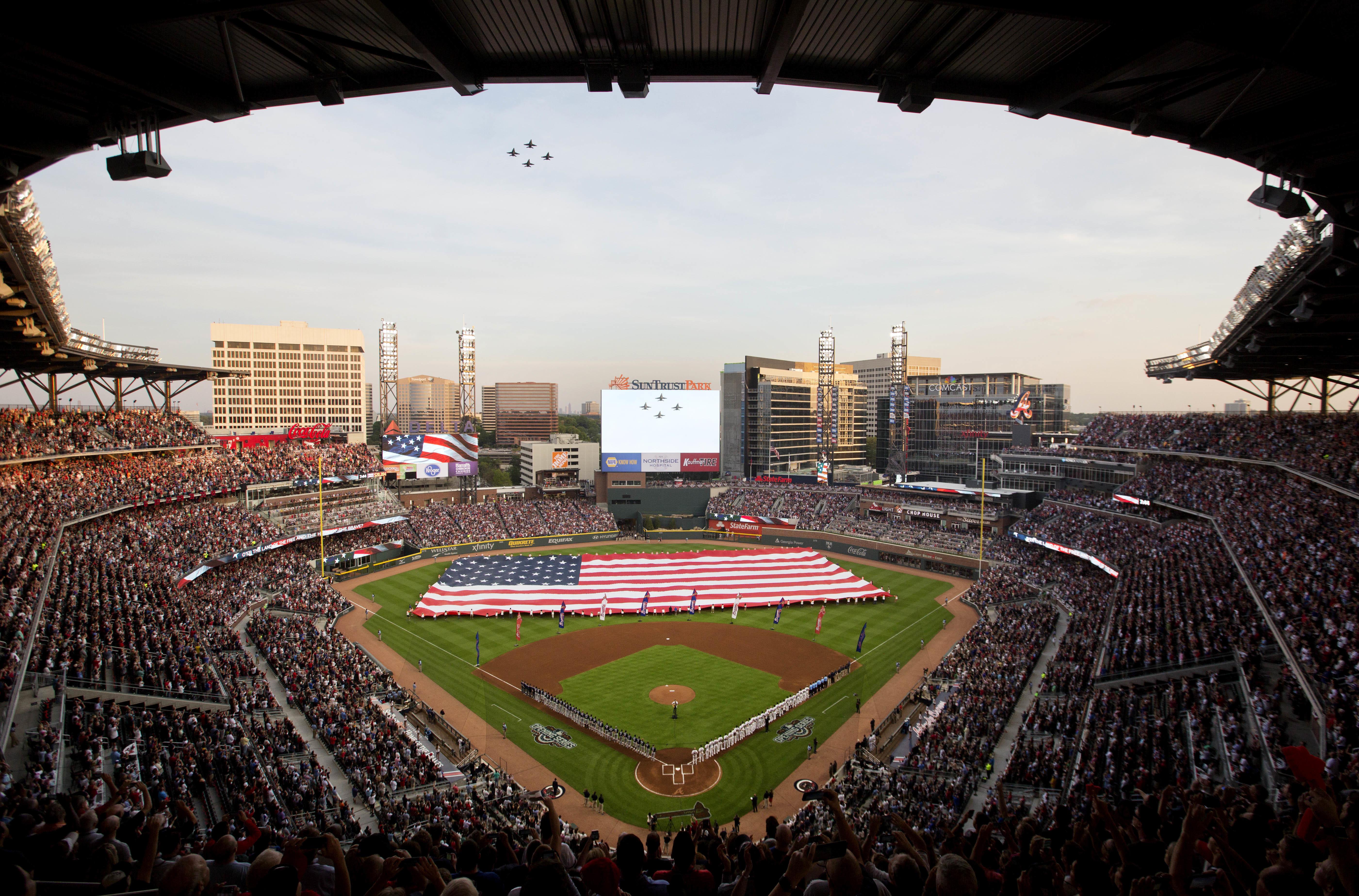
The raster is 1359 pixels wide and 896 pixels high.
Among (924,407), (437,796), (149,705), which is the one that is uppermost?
(924,407)

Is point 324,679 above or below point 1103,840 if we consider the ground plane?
below

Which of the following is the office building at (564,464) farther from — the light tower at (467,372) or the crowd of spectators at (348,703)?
the crowd of spectators at (348,703)

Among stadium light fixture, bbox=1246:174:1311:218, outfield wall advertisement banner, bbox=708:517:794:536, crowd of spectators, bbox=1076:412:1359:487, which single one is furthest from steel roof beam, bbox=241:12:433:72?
outfield wall advertisement banner, bbox=708:517:794:536

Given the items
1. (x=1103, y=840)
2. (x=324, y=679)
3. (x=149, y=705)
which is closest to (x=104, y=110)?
(x=1103, y=840)

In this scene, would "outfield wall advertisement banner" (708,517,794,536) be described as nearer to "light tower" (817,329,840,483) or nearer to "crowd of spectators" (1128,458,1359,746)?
"light tower" (817,329,840,483)

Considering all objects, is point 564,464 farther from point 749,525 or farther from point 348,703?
point 348,703

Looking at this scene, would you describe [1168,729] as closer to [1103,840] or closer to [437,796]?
[1103,840]

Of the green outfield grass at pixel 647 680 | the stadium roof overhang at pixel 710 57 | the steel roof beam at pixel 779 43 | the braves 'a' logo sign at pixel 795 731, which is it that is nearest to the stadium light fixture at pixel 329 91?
the stadium roof overhang at pixel 710 57
